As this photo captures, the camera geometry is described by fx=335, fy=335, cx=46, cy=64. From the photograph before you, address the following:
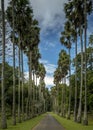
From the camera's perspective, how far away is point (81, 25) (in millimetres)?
46469

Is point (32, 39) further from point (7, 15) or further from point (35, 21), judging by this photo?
point (7, 15)

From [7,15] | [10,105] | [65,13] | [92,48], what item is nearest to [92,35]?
[92,48]

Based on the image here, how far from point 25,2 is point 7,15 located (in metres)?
3.72

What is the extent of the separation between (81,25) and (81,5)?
3.37 m

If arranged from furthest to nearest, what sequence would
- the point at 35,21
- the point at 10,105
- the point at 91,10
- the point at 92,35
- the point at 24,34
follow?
1. the point at 10,105
2. the point at 35,21
3. the point at 92,35
4. the point at 24,34
5. the point at 91,10

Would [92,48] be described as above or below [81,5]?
below

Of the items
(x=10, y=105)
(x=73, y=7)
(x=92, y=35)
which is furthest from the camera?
(x=10, y=105)

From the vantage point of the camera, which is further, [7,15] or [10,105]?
[10,105]

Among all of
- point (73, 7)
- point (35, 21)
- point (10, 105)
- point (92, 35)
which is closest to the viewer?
point (73, 7)

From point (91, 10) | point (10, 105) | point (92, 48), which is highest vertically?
point (91, 10)

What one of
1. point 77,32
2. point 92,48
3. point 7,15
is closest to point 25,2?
point 7,15

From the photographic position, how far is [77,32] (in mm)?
51719

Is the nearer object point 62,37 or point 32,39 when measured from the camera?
point 32,39

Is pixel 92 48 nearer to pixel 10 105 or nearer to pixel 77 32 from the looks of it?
pixel 77 32
